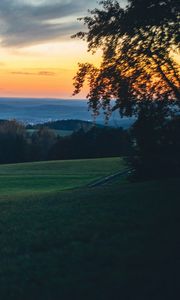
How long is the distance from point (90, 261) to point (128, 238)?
7.20 feet

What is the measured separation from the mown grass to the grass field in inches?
888

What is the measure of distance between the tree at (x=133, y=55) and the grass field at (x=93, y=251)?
5.26 meters

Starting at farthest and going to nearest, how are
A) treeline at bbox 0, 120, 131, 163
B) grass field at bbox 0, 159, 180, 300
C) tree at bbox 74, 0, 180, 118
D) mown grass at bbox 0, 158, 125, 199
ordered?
1. treeline at bbox 0, 120, 131, 163
2. mown grass at bbox 0, 158, 125, 199
3. tree at bbox 74, 0, 180, 118
4. grass field at bbox 0, 159, 180, 300

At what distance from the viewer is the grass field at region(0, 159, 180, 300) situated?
796cm

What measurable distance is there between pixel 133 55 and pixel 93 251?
1181 cm

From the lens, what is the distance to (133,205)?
17.8 m

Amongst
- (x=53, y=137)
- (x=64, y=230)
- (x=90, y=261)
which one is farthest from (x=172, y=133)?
(x=53, y=137)

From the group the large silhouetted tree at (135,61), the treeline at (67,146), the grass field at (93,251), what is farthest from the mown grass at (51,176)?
the treeline at (67,146)

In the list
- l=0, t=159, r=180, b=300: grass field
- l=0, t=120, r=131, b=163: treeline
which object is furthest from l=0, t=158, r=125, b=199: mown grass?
l=0, t=120, r=131, b=163: treeline

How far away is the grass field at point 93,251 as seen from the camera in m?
7.96

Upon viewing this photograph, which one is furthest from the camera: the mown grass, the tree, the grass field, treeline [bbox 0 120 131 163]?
treeline [bbox 0 120 131 163]

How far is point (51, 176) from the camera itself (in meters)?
58.5

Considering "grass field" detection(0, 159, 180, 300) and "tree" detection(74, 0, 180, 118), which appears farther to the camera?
"tree" detection(74, 0, 180, 118)

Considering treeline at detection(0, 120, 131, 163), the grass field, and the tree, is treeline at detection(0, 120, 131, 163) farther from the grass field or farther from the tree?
→ the grass field
